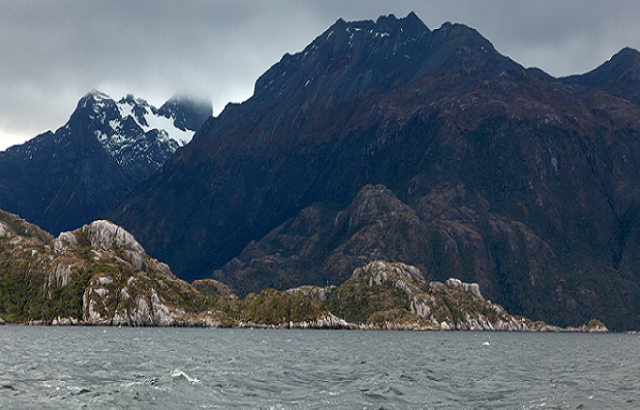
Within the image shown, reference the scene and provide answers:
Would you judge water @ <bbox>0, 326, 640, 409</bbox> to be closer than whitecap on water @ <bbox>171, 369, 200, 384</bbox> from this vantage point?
Yes

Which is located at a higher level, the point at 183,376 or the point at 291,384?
the point at 183,376

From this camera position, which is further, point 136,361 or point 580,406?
point 136,361

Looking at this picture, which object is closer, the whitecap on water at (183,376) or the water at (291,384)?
the water at (291,384)

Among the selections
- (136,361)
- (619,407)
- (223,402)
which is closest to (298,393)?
(223,402)

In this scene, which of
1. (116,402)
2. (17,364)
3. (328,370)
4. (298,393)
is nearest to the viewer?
(116,402)

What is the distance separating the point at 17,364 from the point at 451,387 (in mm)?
57975

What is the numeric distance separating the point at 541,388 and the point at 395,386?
17883mm

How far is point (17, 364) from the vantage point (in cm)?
8256

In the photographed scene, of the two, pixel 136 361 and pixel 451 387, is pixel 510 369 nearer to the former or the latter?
pixel 451 387

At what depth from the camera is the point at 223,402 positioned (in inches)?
2295

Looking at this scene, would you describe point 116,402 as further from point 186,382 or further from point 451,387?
point 451,387

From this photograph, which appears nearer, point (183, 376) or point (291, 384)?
point (291, 384)

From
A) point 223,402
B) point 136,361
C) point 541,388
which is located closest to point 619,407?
point 541,388

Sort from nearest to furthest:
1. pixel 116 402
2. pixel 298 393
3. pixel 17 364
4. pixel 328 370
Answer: pixel 116 402 < pixel 298 393 < pixel 17 364 < pixel 328 370
